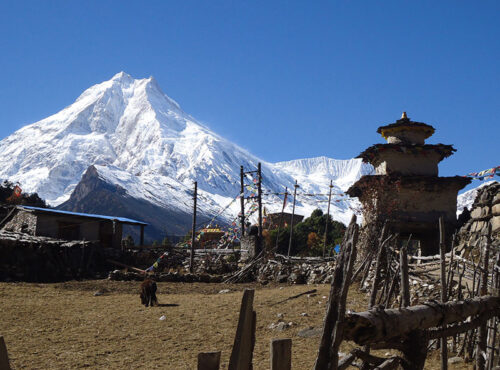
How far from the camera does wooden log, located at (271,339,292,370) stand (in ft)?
12.9

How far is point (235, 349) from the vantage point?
406 centimetres

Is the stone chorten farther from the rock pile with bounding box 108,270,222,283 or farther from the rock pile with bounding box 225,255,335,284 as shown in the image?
the rock pile with bounding box 108,270,222,283

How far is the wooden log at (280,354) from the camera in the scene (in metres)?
3.93

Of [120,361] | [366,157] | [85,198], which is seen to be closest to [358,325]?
[120,361]

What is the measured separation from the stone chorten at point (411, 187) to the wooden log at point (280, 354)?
1423cm

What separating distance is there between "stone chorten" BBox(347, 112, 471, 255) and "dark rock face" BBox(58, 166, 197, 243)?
406ft

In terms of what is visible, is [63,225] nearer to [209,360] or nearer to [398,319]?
[209,360]

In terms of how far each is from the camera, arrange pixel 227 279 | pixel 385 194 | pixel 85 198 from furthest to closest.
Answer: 1. pixel 85 198
2. pixel 227 279
3. pixel 385 194

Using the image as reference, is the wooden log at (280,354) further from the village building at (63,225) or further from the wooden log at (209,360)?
the village building at (63,225)

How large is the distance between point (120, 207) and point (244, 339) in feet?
515

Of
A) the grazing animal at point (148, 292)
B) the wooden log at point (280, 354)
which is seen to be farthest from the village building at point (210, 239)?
the wooden log at point (280, 354)

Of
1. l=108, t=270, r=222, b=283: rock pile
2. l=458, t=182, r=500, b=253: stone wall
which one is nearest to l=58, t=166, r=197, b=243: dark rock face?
l=108, t=270, r=222, b=283: rock pile

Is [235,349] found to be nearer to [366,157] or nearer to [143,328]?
A: [143,328]

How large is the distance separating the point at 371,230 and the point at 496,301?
1161 centimetres
